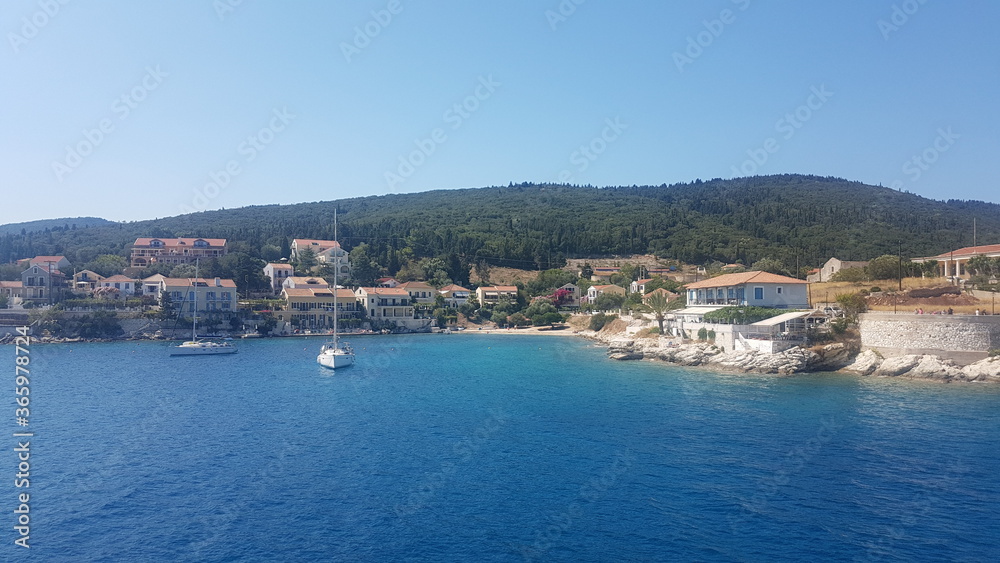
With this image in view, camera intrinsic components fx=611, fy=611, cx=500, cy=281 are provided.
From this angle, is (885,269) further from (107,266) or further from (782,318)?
(107,266)

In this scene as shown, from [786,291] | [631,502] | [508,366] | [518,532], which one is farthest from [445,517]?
[786,291]

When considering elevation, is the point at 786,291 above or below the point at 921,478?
above

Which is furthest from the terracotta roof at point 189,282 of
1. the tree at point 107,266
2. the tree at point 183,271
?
the tree at point 107,266

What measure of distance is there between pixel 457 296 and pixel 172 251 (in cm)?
4304

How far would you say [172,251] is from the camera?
8931 centimetres

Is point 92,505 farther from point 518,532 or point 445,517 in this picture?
point 518,532

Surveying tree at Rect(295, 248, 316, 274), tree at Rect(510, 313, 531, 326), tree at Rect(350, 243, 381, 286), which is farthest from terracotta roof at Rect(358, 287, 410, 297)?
tree at Rect(295, 248, 316, 274)

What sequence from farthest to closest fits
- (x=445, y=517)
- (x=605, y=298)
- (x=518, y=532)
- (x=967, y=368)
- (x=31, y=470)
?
(x=605, y=298)
(x=967, y=368)
(x=31, y=470)
(x=445, y=517)
(x=518, y=532)

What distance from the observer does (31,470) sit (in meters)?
17.6

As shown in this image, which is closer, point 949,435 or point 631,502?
point 631,502

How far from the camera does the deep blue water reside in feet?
42.5

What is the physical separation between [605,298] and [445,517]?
57.6 m

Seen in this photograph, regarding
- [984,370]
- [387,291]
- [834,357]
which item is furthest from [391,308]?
[984,370]

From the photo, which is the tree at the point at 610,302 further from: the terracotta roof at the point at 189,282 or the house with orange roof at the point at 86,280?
the house with orange roof at the point at 86,280
